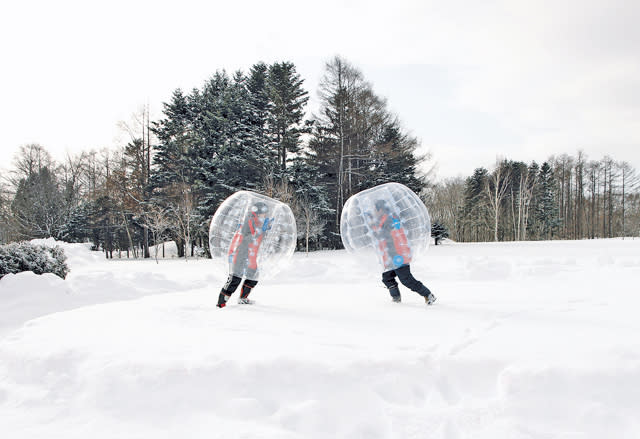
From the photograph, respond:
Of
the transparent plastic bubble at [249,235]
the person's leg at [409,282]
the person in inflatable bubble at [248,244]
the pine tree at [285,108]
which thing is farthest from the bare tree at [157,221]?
the person's leg at [409,282]

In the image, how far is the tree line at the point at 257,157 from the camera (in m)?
25.1

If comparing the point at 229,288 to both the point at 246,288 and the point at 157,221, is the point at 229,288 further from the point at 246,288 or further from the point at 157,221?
the point at 157,221

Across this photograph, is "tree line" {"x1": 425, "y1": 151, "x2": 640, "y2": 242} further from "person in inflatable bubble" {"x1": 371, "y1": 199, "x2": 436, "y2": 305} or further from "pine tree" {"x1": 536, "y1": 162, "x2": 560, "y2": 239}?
"person in inflatable bubble" {"x1": 371, "y1": 199, "x2": 436, "y2": 305}

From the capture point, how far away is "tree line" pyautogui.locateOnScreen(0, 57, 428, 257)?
25.1m

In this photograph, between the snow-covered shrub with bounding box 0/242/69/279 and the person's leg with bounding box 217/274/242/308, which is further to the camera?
the snow-covered shrub with bounding box 0/242/69/279

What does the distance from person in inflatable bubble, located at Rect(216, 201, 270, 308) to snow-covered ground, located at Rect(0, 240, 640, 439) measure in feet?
2.62

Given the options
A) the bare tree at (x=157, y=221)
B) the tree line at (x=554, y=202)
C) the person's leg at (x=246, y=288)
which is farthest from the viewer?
the tree line at (x=554, y=202)

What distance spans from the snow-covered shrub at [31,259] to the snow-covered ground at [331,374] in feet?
15.4

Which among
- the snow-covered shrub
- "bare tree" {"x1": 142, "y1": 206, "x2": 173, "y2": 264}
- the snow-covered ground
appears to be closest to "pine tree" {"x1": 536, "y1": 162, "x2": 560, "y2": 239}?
"bare tree" {"x1": 142, "y1": 206, "x2": 173, "y2": 264}

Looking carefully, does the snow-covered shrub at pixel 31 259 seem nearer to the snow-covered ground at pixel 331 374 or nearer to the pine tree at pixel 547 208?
the snow-covered ground at pixel 331 374

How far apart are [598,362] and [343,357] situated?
6.77 ft

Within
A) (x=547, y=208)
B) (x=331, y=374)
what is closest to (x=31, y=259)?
(x=331, y=374)

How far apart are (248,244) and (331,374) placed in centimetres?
319

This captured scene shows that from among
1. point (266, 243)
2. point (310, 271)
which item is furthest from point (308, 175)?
point (266, 243)
